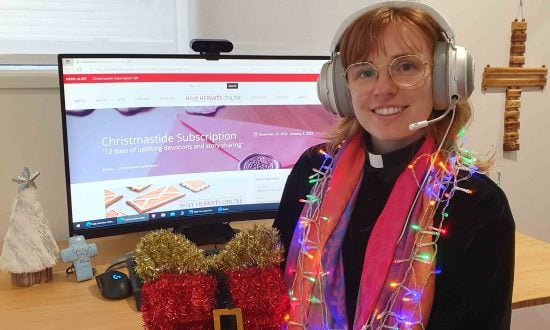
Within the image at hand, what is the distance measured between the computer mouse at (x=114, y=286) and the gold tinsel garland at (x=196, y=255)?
1.16 ft

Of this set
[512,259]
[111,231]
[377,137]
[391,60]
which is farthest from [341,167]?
[111,231]

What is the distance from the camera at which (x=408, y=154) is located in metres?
0.96

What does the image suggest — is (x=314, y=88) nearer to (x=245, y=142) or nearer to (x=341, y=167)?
(x=245, y=142)

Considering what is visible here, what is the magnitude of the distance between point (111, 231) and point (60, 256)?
13 centimetres

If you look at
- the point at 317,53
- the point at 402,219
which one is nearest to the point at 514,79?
the point at 317,53

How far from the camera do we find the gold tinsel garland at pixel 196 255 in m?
0.76

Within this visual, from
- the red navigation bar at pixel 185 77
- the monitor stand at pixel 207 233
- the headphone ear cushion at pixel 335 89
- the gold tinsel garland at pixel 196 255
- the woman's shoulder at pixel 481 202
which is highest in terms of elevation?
the red navigation bar at pixel 185 77

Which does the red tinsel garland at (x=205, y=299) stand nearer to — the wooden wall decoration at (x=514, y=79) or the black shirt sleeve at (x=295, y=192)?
the black shirt sleeve at (x=295, y=192)

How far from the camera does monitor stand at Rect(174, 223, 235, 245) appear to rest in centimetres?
135

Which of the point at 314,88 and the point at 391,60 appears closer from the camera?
the point at 391,60

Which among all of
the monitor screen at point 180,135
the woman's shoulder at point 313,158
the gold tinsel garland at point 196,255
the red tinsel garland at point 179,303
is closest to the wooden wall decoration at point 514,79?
the monitor screen at point 180,135

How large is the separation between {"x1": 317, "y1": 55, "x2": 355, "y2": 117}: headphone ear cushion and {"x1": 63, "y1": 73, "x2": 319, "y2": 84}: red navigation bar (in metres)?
0.36

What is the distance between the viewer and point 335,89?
3.21ft

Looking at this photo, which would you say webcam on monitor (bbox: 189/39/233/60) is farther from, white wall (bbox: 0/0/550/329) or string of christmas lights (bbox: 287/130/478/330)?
string of christmas lights (bbox: 287/130/478/330)
